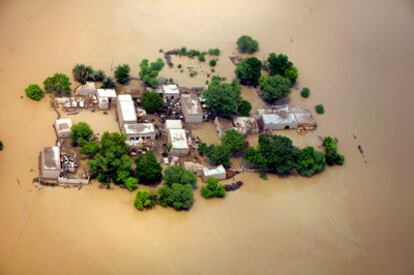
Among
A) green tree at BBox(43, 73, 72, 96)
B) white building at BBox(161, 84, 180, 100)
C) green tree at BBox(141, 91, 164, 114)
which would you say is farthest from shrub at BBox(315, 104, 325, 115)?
green tree at BBox(43, 73, 72, 96)

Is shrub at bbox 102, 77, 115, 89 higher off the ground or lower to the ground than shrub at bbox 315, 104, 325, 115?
higher

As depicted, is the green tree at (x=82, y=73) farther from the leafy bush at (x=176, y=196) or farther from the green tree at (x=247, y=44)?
the green tree at (x=247, y=44)

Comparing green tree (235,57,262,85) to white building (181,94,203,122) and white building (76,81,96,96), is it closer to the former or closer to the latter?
white building (181,94,203,122)

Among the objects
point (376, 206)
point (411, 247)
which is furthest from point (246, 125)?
point (411, 247)

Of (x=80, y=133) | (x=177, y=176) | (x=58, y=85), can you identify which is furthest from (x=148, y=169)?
(x=58, y=85)

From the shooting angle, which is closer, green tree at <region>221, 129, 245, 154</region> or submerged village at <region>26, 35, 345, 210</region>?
submerged village at <region>26, 35, 345, 210</region>

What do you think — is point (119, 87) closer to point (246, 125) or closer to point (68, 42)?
point (68, 42)

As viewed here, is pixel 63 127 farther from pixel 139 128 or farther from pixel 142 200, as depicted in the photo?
pixel 142 200
